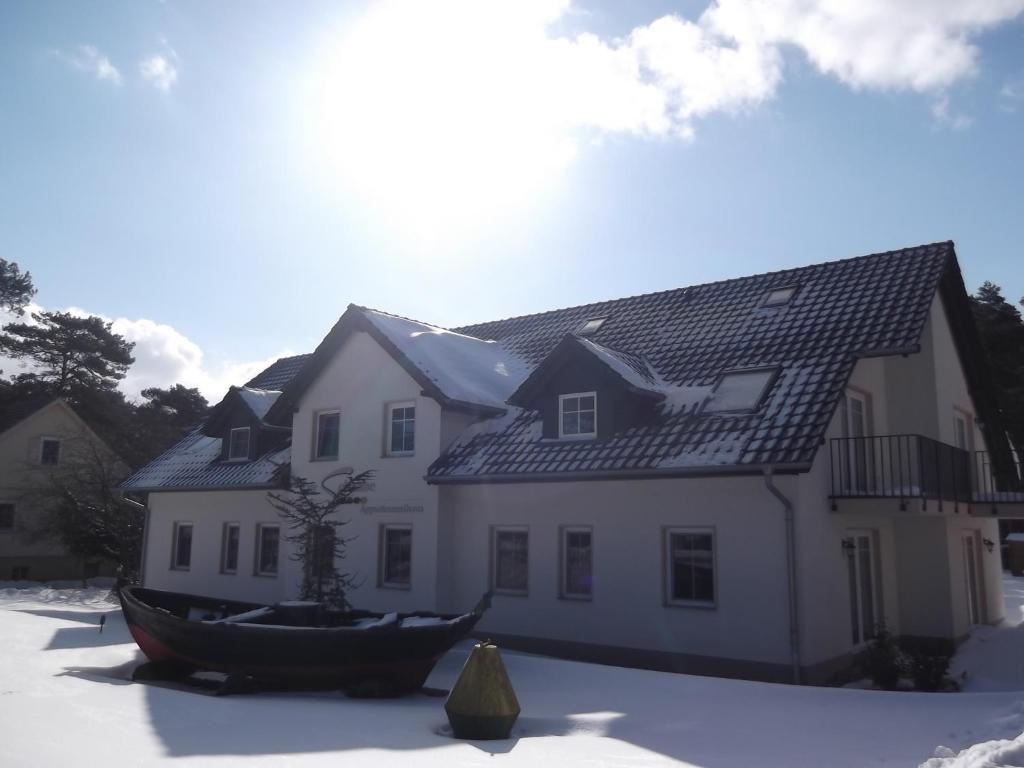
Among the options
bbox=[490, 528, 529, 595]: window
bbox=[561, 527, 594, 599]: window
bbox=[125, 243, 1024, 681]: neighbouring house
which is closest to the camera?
bbox=[125, 243, 1024, 681]: neighbouring house

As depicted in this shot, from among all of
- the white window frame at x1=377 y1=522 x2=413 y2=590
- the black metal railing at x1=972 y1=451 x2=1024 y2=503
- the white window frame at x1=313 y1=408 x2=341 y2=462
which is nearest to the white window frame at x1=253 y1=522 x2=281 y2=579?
the white window frame at x1=313 y1=408 x2=341 y2=462

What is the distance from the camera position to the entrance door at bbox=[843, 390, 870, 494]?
46.7 feet

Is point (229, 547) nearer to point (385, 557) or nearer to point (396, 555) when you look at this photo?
point (385, 557)

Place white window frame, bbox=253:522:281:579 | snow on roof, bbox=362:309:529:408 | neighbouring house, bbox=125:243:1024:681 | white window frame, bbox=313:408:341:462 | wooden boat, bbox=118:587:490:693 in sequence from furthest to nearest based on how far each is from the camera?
1. white window frame, bbox=253:522:281:579
2. white window frame, bbox=313:408:341:462
3. snow on roof, bbox=362:309:529:408
4. neighbouring house, bbox=125:243:1024:681
5. wooden boat, bbox=118:587:490:693

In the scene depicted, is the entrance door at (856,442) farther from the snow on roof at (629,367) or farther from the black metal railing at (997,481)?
the snow on roof at (629,367)

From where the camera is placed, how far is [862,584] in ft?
50.0

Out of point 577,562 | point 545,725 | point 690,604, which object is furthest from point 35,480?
point 545,725

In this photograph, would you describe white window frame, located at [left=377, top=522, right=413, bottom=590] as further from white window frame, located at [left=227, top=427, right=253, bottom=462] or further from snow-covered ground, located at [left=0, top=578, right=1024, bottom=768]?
white window frame, located at [left=227, top=427, right=253, bottom=462]

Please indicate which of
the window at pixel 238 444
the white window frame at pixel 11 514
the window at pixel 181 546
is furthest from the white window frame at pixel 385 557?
the white window frame at pixel 11 514

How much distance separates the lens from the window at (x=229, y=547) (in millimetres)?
22484

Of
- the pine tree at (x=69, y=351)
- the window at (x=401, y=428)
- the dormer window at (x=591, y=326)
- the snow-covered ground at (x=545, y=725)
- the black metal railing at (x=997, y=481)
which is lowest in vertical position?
the snow-covered ground at (x=545, y=725)

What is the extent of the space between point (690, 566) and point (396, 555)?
269 inches

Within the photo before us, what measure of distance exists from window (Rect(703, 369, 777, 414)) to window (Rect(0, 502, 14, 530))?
3401 cm

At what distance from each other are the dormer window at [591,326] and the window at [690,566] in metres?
7.14
